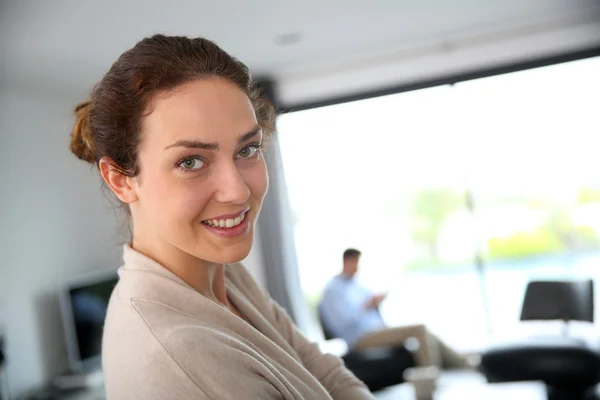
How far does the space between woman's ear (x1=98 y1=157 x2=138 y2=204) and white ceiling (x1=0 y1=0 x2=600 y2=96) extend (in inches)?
107

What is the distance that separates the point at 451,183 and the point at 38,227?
514 cm

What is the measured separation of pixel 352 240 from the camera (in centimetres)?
779

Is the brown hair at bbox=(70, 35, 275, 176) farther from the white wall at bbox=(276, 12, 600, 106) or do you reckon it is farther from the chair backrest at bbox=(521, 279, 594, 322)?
the white wall at bbox=(276, 12, 600, 106)

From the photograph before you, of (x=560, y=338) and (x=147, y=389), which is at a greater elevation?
(x=147, y=389)

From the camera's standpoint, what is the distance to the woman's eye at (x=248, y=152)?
83 cm

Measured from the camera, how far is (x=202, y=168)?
31.0 inches

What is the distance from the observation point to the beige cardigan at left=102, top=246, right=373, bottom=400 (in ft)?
2.31

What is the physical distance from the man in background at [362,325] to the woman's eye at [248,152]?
369 centimetres

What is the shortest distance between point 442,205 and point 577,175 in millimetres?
1814

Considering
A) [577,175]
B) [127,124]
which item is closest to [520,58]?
[577,175]

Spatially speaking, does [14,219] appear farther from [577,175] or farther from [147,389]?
[577,175]

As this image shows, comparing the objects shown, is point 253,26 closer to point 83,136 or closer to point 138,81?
point 83,136

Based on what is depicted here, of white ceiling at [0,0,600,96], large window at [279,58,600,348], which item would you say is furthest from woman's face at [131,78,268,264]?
large window at [279,58,600,348]

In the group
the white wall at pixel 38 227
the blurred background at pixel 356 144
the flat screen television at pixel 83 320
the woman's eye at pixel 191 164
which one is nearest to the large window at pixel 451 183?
the blurred background at pixel 356 144
